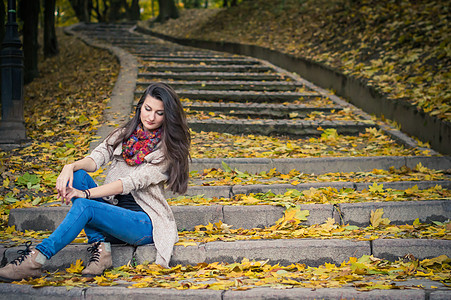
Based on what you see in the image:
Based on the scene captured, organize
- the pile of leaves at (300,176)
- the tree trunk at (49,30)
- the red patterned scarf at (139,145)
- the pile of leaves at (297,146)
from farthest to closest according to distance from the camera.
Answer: the tree trunk at (49,30) < the pile of leaves at (297,146) < the pile of leaves at (300,176) < the red patterned scarf at (139,145)

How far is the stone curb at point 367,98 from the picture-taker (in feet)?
18.7

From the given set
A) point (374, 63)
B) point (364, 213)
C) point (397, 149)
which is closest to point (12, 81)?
point (364, 213)

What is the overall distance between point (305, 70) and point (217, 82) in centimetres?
207

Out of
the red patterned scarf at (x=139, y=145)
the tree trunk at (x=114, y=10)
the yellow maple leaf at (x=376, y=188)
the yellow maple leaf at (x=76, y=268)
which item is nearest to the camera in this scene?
the yellow maple leaf at (x=76, y=268)

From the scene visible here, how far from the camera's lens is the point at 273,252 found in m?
3.27

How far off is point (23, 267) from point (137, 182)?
861 mm

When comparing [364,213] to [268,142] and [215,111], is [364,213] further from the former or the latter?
[215,111]

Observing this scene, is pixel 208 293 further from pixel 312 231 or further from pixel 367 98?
pixel 367 98

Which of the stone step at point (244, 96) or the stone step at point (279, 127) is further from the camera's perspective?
the stone step at point (244, 96)

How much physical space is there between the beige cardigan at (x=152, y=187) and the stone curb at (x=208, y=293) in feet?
1.58

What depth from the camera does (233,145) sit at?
5930mm

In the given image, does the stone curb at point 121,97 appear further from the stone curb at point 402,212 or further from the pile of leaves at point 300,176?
the stone curb at point 402,212

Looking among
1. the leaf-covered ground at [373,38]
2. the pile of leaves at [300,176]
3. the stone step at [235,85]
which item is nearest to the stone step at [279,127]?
the leaf-covered ground at [373,38]

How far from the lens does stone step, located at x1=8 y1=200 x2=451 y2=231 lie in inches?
149
